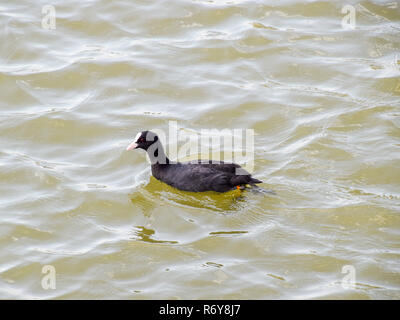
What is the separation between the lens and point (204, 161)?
8305 millimetres

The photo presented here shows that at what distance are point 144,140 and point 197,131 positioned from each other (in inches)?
46.3

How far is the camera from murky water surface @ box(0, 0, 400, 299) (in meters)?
6.88

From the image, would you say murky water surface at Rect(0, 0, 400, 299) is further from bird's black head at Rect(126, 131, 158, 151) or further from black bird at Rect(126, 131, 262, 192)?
bird's black head at Rect(126, 131, 158, 151)

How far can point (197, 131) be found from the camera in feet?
30.5

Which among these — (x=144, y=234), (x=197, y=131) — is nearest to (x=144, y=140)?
(x=197, y=131)

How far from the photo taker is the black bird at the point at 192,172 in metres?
8.02

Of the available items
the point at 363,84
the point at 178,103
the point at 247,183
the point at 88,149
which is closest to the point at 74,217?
the point at 88,149

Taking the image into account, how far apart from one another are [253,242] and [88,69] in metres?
4.85

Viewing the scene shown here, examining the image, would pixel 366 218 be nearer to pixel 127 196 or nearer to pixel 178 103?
pixel 127 196

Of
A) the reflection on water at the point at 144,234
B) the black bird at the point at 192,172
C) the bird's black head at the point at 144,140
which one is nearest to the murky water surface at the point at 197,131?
the reflection on water at the point at 144,234

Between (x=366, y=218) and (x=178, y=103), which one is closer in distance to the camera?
(x=366, y=218)

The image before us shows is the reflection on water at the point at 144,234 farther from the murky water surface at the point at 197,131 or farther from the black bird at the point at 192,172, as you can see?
the black bird at the point at 192,172
